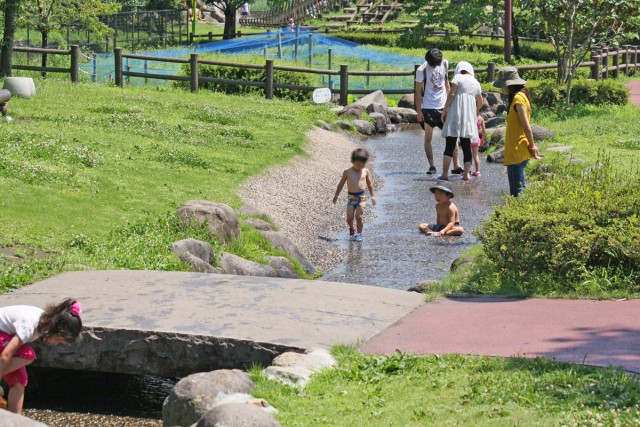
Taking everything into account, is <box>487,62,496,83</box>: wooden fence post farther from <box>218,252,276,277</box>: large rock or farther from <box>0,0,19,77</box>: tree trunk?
<box>218,252,276,277</box>: large rock

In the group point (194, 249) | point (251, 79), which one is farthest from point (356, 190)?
point (251, 79)

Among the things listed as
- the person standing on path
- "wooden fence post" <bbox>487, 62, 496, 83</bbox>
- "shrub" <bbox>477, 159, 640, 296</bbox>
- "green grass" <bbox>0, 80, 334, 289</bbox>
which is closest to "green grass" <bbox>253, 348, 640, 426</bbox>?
"shrub" <bbox>477, 159, 640, 296</bbox>

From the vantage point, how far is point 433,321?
8914mm

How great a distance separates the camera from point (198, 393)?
6969mm

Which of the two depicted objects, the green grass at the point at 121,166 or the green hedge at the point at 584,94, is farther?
the green hedge at the point at 584,94

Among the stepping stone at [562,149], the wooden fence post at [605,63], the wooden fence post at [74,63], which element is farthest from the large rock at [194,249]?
the wooden fence post at [605,63]

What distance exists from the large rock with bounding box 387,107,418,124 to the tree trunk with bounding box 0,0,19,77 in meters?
9.41

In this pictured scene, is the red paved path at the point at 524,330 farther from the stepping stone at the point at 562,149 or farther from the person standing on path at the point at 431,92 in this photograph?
the stepping stone at the point at 562,149

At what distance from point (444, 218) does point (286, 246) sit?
225 cm

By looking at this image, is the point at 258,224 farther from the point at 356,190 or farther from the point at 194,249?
the point at 194,249

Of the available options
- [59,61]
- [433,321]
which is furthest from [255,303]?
[59,61]

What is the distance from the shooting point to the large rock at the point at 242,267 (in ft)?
38.7

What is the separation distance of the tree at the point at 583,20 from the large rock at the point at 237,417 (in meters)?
20.3

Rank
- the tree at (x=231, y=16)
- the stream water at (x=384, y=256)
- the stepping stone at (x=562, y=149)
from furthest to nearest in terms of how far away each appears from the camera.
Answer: the tree at (x=231, y=16) < the stepping stone at (x=562, y=149) < the stream water at (x=384, y=256)
